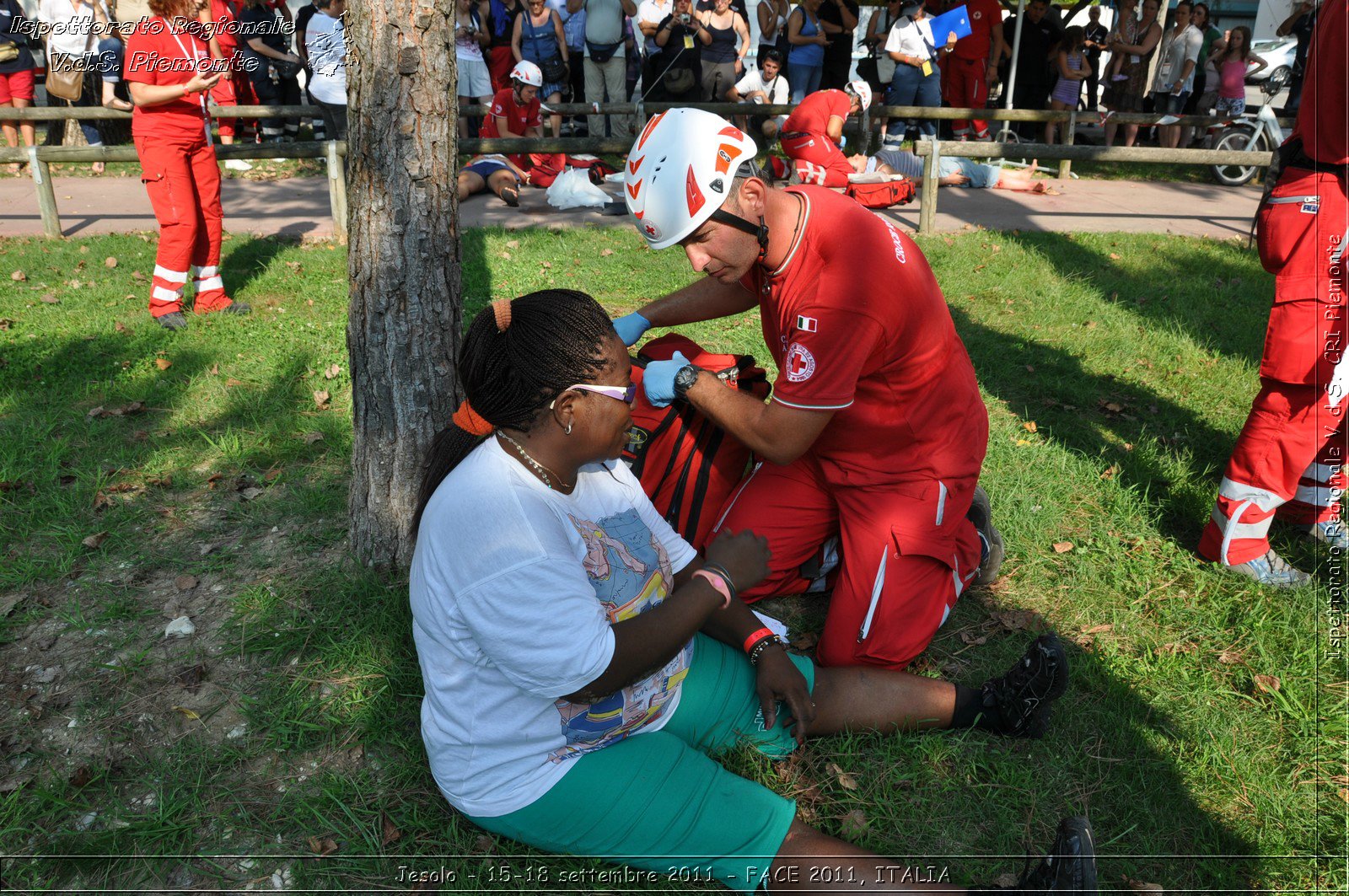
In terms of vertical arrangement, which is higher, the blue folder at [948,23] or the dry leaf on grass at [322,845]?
the blue folder at [948,23]

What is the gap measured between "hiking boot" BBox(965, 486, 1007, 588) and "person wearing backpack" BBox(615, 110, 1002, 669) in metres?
0.17

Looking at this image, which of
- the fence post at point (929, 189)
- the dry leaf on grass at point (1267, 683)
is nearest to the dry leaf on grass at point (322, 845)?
the dry leaf on grass at point (1267, 683)

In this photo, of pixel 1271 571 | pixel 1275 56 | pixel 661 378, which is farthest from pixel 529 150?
pixel 1275 56

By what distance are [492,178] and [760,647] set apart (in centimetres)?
848

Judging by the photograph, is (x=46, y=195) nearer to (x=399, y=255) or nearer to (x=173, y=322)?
(x=173, y=322)

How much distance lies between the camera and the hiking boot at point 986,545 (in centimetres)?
371

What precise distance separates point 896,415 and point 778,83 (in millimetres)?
10429

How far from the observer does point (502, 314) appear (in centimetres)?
216

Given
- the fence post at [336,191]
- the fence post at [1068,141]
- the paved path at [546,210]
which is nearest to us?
the fence post at [336,191]

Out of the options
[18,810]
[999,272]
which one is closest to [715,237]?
[18,810]

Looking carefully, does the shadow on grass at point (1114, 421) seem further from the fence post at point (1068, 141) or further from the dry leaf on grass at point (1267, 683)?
the fence post at point (1068, 141)

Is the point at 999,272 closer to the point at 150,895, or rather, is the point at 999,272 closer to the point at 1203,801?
the point at 1203,801

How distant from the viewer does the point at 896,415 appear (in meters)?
3.21

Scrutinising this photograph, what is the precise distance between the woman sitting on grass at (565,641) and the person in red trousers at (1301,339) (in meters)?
2.20
